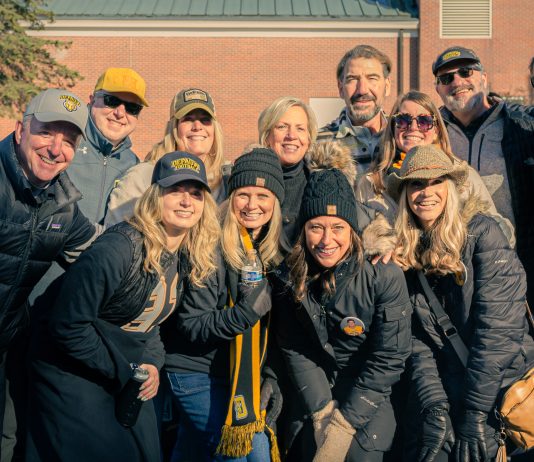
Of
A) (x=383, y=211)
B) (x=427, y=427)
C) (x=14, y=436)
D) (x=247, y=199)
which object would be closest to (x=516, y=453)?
(x=427, y=427)

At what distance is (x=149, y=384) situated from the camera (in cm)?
381

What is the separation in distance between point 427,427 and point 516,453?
0.78 m

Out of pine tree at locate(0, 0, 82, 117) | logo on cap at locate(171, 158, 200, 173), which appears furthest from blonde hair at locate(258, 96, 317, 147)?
pine tree at locate(0, 0, 82, 117)

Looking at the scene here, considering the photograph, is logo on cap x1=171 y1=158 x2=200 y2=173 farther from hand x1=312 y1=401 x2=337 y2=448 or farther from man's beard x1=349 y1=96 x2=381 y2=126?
man's beard x1=349 y1=96 x2=381 y2=126

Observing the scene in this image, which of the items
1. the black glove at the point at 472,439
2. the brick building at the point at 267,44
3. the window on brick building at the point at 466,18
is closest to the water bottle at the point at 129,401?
the black glove at the point at 472,439

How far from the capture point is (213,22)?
27.3 m

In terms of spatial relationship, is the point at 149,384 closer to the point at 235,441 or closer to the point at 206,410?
the point at 206,410

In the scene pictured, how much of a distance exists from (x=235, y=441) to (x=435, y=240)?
1.83 meters

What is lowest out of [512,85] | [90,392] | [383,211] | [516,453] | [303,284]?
[516,453]

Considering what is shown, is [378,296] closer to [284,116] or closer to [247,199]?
[247,199]

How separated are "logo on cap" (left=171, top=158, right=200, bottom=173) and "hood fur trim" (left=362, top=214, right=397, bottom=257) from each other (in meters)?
1.19

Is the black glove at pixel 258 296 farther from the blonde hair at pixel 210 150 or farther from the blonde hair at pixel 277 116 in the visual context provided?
the blonde hair at pixel 277 116

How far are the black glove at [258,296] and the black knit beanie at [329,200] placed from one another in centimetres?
52

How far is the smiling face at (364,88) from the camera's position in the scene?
5.73 meters
